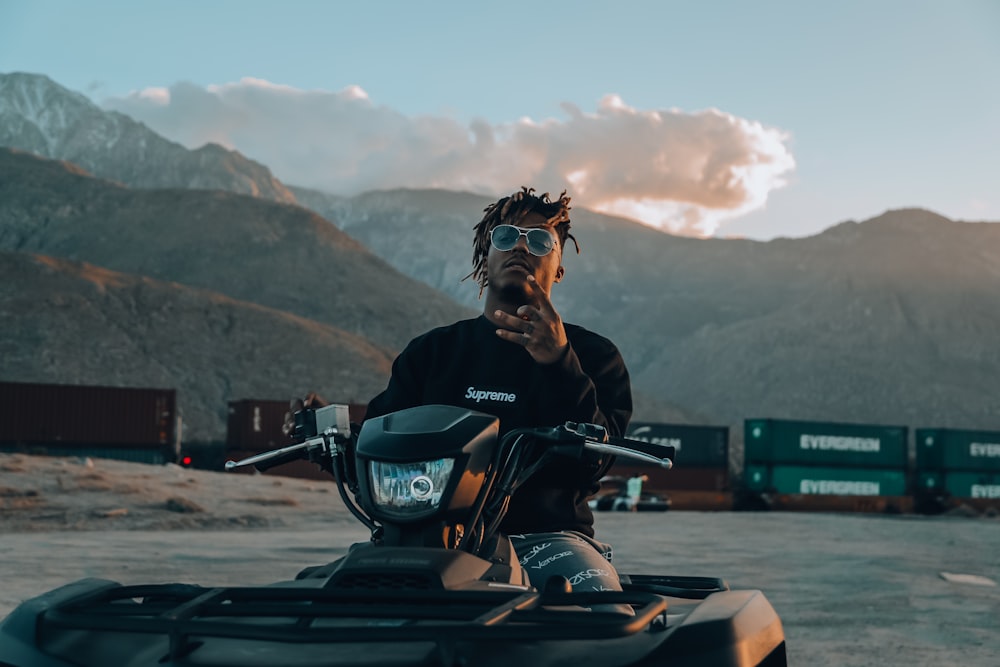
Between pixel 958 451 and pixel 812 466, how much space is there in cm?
785

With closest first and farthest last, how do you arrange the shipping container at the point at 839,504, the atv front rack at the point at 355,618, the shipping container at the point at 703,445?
the atv front rack at the point at 355,618
the shipping container at the point at 839,504
the shipping container at the point at 703,445

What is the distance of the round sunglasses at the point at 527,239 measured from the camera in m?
3.27

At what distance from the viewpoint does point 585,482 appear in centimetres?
302

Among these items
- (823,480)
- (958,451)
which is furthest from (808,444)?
(958,451)

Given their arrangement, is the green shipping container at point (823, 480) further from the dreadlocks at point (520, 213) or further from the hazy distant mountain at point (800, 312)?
the hazy distant mountain at point (800, 312)

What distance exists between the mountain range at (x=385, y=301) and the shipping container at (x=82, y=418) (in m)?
25.5

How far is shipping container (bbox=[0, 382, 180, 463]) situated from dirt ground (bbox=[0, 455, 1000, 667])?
9.73 metres

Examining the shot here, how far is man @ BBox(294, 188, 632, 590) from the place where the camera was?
286 centimetres

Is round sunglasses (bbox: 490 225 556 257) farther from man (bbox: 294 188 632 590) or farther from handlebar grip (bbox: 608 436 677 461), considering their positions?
handlebar grip (bbox: 608 436 677 461)

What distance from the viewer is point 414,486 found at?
2.29m

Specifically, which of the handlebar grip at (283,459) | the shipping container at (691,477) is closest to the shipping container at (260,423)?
the shipping container at (691,477)

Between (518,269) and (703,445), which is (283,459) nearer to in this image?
(518,269)

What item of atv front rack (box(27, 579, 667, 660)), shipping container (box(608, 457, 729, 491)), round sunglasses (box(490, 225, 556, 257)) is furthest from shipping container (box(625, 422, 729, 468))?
atv front rack (box(27, 579, 667, 660))

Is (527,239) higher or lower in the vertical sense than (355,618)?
higher
